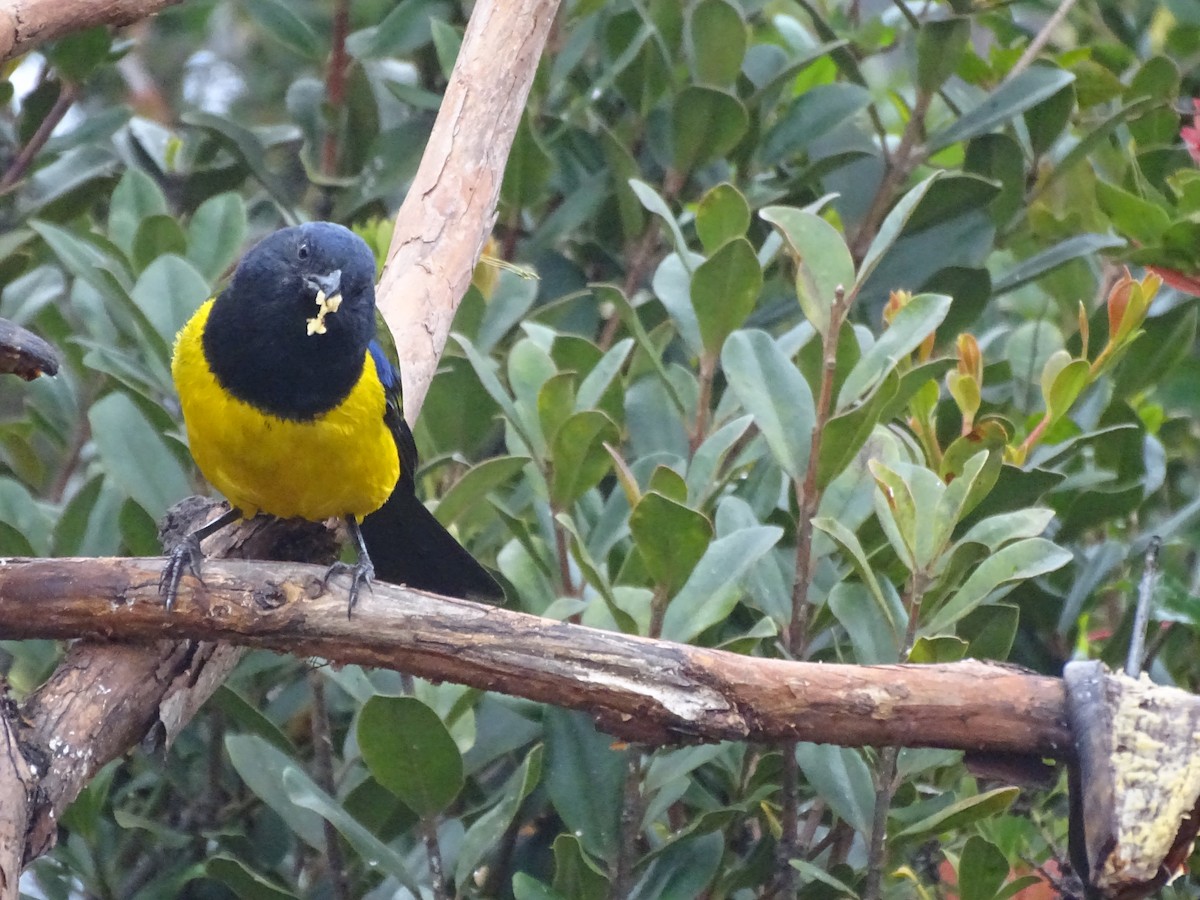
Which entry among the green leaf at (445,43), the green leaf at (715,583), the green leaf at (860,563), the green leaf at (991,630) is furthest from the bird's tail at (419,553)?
the green leaf at (445,43)

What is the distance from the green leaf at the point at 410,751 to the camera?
1.94 metres

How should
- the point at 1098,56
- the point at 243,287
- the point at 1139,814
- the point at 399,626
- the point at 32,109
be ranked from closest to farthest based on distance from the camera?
1. the point at 1139,814
2. the point at 399,626
3. the point at 243,287
4. the point at 32,109
5. the point at 1098,56

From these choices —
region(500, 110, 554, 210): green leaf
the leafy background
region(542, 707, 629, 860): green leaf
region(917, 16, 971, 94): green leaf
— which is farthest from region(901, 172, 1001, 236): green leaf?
region(542, 707, 629, 860): green leaf

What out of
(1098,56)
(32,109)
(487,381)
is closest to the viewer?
(487,381)

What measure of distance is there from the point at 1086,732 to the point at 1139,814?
0.37 feet

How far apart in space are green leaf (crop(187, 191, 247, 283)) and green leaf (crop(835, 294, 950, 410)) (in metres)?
1.26

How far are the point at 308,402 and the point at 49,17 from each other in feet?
2.44

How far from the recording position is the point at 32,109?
9.81 feet

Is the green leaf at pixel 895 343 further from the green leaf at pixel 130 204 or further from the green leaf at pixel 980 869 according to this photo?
the green leaf at pixel 130 204

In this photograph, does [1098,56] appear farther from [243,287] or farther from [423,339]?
[243,287]

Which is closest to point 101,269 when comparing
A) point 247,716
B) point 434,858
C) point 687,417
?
point 247,716

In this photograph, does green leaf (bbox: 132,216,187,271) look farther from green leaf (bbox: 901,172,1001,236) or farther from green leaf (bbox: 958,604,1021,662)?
green leaf (bbox: 958,604,1021,662)

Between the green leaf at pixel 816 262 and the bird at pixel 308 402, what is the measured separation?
28.4 inches

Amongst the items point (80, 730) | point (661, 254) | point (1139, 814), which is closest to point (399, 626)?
A: point (80, 730)
